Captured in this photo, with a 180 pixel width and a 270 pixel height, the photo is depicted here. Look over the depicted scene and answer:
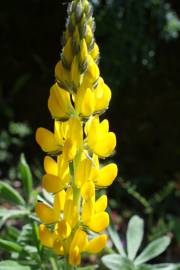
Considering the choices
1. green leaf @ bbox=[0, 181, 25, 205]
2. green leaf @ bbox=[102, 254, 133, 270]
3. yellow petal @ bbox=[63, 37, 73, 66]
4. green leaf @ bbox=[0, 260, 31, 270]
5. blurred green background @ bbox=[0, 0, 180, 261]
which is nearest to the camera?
yellow petal @ bbox=[63, 37, 73, 66]

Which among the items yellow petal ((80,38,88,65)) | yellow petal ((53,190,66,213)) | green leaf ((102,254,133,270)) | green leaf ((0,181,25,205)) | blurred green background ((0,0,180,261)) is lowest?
green leaf ((102,254,133,270))

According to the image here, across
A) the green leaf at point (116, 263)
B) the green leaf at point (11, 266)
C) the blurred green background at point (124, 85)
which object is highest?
the blurred green background at point (124, 85)

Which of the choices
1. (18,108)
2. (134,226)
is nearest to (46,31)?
(18,108)

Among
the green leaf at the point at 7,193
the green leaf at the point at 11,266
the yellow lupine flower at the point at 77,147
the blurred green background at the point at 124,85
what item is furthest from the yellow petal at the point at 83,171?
the blurred green background at the point at 124,85

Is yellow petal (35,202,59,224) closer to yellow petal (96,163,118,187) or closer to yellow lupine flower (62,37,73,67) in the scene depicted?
yellow petal (96,163,118,187)

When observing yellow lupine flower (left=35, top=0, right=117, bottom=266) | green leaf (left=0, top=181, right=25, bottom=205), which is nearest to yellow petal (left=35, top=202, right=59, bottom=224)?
yellow lupine flower (left=35, top=0, right=117, bottom=266)

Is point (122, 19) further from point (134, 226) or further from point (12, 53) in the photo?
point (134, 226)

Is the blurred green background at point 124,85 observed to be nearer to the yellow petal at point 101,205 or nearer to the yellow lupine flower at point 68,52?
the yellow petal at point 101,205
